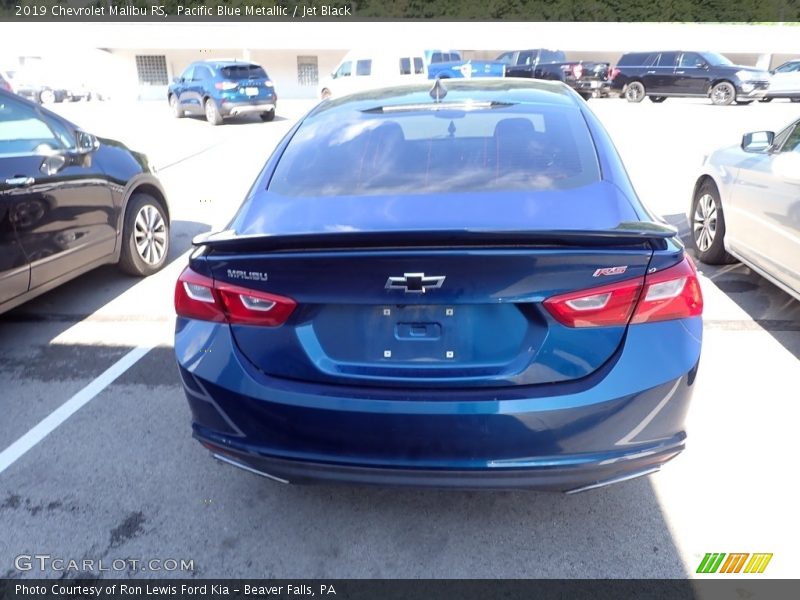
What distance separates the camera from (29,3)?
146 ft

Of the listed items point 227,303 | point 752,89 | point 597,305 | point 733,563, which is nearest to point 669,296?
point 597,305

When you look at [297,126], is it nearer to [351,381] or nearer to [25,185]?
[351,381]

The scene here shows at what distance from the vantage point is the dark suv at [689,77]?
23906 mm

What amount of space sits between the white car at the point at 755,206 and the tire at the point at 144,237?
4849 mm

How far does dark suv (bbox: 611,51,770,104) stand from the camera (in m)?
23.9

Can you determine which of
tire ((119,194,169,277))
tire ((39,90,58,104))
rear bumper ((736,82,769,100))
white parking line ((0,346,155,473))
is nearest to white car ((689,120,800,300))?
white parking line ((0,346,155,473))

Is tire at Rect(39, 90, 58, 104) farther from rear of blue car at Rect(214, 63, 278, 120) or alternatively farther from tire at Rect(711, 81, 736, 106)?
tire at Rect(711, 81, 736, 106)

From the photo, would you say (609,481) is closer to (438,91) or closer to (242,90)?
(438,91)

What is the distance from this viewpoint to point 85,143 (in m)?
5.30

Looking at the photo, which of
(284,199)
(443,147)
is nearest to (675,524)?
(443,147)

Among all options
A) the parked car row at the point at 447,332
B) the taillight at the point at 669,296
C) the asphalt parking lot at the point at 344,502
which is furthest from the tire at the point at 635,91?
the taillight at the point at 669,296

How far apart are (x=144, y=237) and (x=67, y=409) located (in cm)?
249

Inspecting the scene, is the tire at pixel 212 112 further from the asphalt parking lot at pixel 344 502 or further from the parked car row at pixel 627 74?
the asphalt parking lot at pixel 344 502

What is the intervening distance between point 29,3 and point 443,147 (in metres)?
51.4
